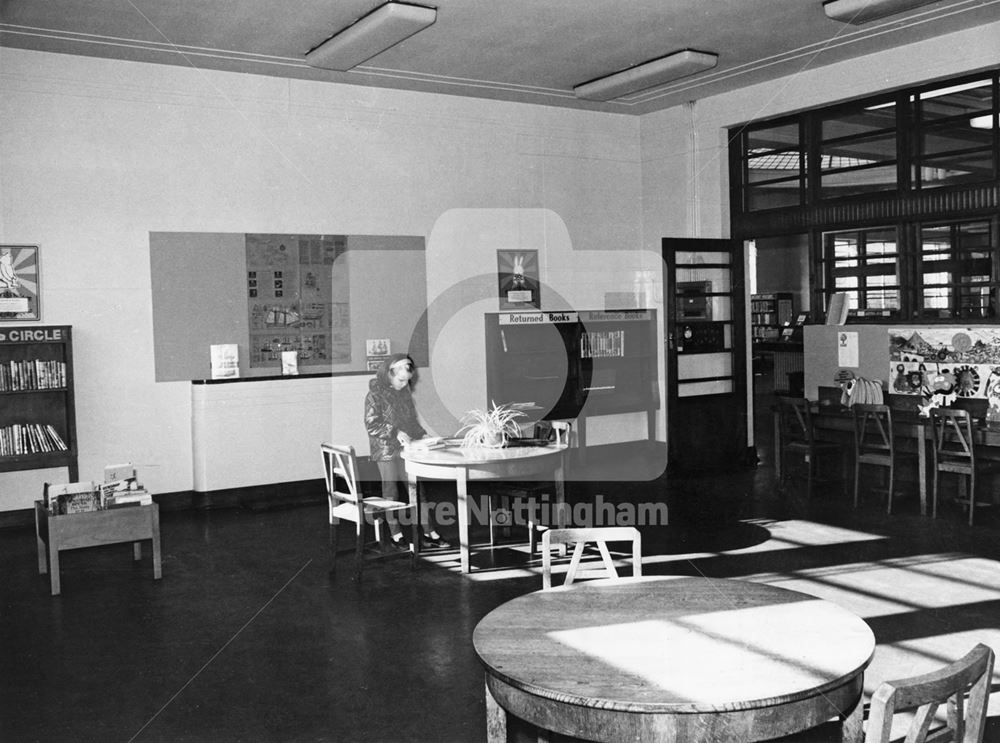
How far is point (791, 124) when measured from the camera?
9938 millimetres

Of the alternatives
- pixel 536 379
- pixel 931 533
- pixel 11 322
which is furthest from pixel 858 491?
pixel 11 322

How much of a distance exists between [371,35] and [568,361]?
4.35 m

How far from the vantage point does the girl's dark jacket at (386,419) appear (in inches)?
277

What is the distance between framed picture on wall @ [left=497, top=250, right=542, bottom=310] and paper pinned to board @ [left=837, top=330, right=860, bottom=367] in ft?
11.0

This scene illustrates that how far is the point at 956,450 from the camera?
7754 millimetres

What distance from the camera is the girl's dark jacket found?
277 inches

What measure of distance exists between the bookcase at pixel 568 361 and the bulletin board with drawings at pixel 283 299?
0.94 m

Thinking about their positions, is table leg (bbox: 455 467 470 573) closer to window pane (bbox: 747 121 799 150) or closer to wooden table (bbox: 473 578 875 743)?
wooden table (bbox: 473 578 875 743)

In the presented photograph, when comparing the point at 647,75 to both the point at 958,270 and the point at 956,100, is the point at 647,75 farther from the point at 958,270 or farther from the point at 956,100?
the point at 958,270

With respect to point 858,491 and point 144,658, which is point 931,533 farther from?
point 144,658

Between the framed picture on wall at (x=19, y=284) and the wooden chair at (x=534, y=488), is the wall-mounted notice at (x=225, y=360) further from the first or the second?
the wooden chair at (x=534, y=488)

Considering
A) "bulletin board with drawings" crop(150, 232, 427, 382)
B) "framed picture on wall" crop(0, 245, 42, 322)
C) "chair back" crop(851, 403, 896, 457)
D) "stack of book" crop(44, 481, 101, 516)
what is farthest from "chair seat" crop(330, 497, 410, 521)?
"chair back" crop(851, 403, 896, 457)

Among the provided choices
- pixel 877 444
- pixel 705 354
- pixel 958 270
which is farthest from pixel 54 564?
pixel 958 270

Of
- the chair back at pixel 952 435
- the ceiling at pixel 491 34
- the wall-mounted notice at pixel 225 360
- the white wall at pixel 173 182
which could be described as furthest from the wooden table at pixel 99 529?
the chair back at pixel 952 435
